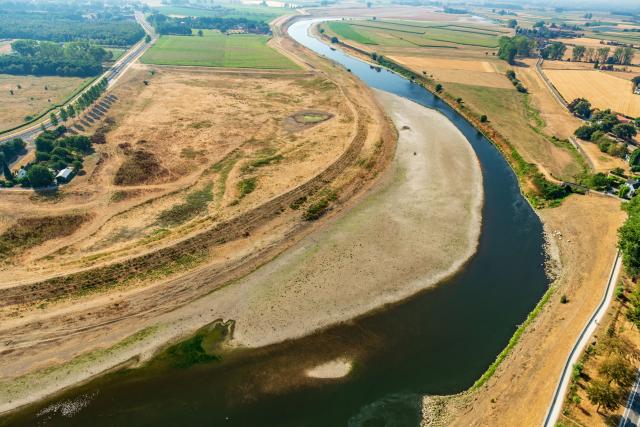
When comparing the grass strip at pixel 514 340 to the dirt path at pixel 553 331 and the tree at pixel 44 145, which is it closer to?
the dirt path at pixel 553 331

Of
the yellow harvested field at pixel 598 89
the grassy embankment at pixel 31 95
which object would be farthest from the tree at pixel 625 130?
the grassy embankment at pixel 31 95

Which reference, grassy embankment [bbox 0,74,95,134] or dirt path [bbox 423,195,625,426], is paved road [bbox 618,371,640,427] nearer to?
dirt path [bbox 423,195,625,426]

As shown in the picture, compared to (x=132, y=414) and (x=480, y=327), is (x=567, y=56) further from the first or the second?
(x=132, y=414)

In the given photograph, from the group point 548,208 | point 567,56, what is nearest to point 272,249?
point 548,208

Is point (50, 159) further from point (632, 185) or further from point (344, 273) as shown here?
point (632, 185)

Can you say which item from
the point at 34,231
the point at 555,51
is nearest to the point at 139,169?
the point at 34,231
